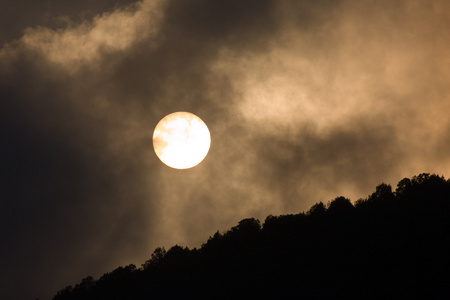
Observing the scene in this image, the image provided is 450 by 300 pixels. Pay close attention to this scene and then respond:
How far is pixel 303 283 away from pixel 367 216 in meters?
17.1

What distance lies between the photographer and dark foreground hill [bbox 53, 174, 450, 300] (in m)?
76.8

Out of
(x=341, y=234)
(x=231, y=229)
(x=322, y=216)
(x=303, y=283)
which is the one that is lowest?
(x=303, y=283)

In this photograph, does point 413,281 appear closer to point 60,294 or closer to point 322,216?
point 322,216

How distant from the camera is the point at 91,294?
114750 millimetres

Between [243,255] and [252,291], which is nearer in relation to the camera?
[252,291]

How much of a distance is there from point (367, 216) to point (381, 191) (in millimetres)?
7773

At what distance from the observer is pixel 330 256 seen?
85.9 m

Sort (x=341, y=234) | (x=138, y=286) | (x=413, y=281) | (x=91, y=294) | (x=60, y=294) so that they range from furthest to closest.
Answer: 1. (x=60, y=294)
2. (x=91, y=294)
3. (x=138, y=286)
4. (x=341, y=234)
5. (x=413, y=281)

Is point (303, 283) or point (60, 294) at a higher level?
point (60, 294)

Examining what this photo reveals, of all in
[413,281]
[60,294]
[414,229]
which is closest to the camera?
[413,281]

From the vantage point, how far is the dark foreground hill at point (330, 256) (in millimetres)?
76750

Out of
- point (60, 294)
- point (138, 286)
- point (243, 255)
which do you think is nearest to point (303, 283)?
point (243, 255)

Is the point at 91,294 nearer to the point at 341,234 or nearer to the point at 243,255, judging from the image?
the point at 243,255

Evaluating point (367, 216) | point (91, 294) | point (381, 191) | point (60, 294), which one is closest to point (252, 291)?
point (367, 216)
